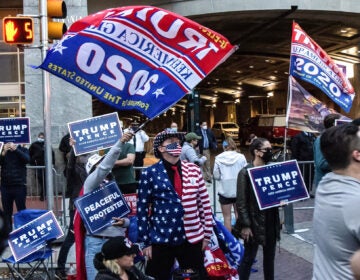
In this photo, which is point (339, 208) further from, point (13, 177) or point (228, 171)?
point (13, 177)

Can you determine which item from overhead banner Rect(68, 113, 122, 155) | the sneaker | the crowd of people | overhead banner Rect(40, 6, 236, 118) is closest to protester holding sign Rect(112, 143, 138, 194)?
the crowd of people

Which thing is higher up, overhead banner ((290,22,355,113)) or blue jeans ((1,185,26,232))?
overhead banner ((290,22,355,113))

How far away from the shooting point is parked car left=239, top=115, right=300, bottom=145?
32.4 meters

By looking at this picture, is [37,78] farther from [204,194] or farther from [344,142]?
[344,142]

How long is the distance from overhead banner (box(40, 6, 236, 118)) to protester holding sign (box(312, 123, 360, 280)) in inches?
98.7

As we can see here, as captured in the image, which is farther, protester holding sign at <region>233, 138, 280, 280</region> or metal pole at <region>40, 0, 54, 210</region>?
metal pole at <region>40, 0, 54, 210</region>

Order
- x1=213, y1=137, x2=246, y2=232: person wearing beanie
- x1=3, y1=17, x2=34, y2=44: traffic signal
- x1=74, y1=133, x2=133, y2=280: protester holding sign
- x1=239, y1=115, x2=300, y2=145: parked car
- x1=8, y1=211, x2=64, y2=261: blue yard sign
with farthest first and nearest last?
1. x1=239, y1=115, x2=300, y2=145: parked car
2. x1=213, y1=137, x2=246, y2=232: person wearing beanie
3. x1=3, y1=17, x2=34, y2=44: traffic signal
4. x1=8, y1=211, x2=64, y2=261: blue yard sign
5. x1=74, y1=133, x2=133, y2=280: protester holding sign

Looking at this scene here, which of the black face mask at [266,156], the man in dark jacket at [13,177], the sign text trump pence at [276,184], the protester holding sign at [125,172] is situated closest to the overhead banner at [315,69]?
the sign text trump pence at [276,184]

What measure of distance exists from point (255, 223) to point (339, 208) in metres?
3.22

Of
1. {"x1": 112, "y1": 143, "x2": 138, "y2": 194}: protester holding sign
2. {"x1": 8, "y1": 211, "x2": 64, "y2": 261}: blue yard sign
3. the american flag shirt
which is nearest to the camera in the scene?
the american flag shirt

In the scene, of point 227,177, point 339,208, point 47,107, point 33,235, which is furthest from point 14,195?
point 339,208

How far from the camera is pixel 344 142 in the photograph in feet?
9.63

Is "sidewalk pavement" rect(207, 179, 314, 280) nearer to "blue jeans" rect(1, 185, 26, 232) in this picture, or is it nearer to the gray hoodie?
the gray hoodie

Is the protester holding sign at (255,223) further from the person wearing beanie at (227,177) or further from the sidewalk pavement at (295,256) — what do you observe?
the person wearing beanie at (227,177)
